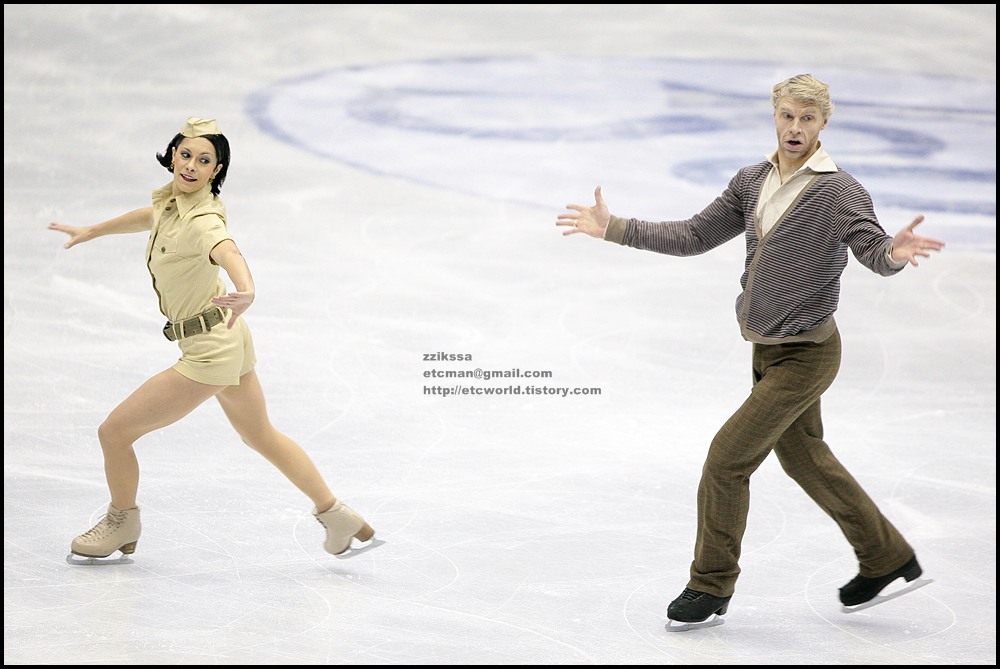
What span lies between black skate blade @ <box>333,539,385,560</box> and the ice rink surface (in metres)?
0.03

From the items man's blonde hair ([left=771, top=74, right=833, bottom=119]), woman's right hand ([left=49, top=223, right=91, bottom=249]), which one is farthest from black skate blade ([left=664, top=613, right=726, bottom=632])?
woman's right hand ([left=49, top=223, right=91, bottom=249])

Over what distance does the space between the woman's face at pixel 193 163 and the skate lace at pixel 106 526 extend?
3.29 ft

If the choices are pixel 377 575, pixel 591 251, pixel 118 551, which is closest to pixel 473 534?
pixel 377 575

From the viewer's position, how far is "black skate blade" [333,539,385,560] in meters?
4.00

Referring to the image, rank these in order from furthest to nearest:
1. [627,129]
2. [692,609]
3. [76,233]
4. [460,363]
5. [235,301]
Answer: [627,129] < [460,363] < [76,233] < [692,609] < [235,301]

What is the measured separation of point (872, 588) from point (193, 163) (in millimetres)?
2235

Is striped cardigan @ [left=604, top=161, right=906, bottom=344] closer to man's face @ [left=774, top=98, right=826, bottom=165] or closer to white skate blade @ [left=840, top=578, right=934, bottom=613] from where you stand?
man's face @ [left=774, top=98, right=826, bottom=165]

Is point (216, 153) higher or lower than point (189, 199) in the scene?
higher

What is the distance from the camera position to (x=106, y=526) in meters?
3.84

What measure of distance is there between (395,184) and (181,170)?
4367mm

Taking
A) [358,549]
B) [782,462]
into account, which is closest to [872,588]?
[782,462]

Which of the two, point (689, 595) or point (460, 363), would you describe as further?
point (460, 363)

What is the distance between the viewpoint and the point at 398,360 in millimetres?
A: 5609

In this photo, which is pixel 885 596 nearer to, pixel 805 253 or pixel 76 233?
pixel 805 253
